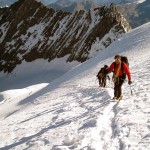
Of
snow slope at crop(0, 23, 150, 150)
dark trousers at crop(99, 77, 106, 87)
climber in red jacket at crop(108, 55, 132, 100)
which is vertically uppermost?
climber in red jacket at crop(108, 55, 132, 100)

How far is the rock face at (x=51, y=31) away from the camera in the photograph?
64.8 metres

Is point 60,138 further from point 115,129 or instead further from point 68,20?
point 68,20

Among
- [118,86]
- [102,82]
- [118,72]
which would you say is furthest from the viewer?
[102,82]

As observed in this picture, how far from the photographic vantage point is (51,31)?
73312 mm

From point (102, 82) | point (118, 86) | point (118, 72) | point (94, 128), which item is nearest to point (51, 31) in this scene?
point (102, 82)

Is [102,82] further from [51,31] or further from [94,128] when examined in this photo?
[51,31]

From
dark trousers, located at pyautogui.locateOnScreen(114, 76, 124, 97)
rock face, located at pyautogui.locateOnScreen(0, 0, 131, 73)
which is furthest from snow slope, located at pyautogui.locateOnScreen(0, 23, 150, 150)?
rock face, located at pyautogui.locateOnScreen(0, 0, 131, 73)

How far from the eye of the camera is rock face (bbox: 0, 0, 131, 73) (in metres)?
64.8

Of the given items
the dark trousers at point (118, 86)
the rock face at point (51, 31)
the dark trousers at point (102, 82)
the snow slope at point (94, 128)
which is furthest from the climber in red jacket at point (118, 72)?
the rock face at point (51, 31)

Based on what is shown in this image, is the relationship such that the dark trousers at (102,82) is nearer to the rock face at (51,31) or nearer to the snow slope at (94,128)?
the snow slope at (94,128)

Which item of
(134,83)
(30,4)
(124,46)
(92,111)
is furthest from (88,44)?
(92,111)

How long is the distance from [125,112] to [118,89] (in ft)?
11.1

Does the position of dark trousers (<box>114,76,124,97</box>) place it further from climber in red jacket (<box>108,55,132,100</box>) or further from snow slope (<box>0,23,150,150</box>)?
snow slope (<box>0,23,150,150</box>)

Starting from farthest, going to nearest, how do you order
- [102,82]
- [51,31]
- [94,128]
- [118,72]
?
[51,31] < [102,82] < [118,72] < [94,128]
